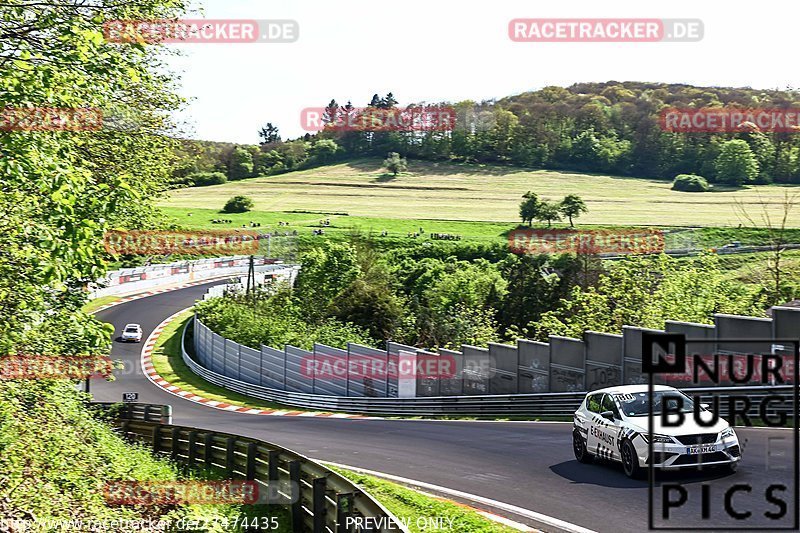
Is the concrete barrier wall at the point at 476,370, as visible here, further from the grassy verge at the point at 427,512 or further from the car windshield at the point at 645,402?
the car windshield at the point at 645,402

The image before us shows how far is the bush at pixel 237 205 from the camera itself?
11369 cm

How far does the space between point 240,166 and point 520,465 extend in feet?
431

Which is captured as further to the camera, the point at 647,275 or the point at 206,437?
the point at 647,275

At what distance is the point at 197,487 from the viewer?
1700 centimetres

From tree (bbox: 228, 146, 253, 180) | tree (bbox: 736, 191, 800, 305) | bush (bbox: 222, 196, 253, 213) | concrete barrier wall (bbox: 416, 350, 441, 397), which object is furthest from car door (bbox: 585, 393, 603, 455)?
tree (bbox: 228, 146, 253, 180)

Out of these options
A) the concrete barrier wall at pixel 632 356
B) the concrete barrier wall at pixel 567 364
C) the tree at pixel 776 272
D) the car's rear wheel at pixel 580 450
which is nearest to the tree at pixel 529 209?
the tree at pixel 776 272

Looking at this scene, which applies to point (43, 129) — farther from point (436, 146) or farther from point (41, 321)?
point (436, 146)

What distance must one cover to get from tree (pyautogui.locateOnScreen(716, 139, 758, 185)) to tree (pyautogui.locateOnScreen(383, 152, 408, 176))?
47.9 m

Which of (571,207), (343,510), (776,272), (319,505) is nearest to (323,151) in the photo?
(571,207)

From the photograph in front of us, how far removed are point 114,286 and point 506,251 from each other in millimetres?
43915

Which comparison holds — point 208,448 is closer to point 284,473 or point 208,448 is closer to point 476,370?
point 284,473

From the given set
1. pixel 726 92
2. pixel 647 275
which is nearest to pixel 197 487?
pixel 647 275

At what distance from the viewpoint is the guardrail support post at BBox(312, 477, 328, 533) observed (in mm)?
12289

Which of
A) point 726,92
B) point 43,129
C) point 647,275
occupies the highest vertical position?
point 726,92
